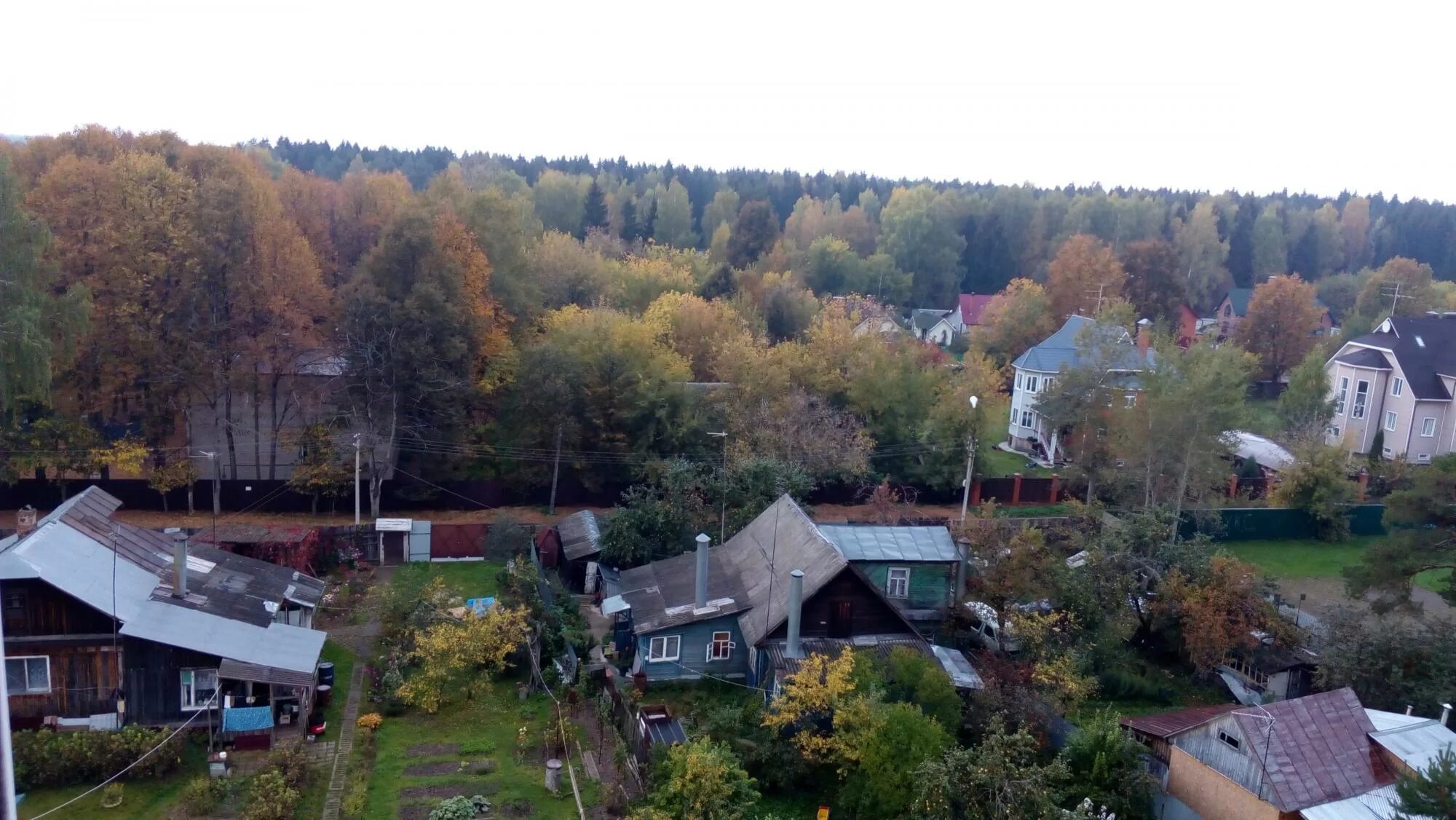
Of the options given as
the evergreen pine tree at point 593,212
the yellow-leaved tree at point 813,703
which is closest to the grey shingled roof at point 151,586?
the yellow-leaved tree at point 813,703

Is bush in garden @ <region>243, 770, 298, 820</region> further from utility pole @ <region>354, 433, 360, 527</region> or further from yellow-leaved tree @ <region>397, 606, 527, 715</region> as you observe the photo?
utility pole @ <region>354, 433, 360, 527</region>

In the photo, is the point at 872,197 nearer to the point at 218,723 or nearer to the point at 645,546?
the point at 645,546

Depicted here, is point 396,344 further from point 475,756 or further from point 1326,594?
point 1326,594

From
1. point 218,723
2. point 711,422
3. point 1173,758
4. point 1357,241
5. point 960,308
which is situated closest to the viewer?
point 1173,758

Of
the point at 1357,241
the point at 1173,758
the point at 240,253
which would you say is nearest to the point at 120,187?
the point at 240,253

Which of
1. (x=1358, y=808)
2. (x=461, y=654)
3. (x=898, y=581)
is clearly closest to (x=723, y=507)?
(x=898, y=581)

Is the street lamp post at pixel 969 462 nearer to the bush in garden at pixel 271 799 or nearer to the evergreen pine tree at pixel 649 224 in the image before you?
the bush in garden at pixel 271 799

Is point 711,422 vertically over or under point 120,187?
under

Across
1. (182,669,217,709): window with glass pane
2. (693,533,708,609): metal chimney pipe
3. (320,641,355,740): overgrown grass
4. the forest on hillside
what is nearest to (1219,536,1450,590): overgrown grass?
the forest on hillside
